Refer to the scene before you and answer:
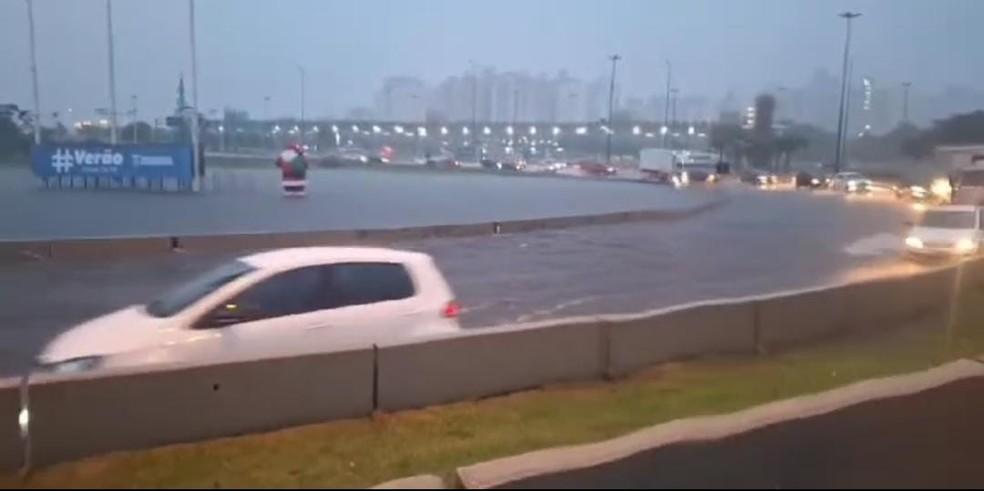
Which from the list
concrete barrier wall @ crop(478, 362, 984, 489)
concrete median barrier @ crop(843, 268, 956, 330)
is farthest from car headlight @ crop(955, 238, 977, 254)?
concrete barrier wall @ crop(478, 362, 984, 489)

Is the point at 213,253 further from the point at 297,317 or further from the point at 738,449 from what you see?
the point at 738,449

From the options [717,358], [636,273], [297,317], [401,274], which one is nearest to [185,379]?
[297,317]

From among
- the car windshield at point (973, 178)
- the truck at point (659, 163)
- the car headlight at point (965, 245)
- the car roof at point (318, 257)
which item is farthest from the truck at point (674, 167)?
the car roof at point (318, 257)

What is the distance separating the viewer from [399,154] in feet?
300

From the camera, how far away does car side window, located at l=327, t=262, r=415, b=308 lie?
10227mm

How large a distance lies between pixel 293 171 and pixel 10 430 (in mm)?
42615

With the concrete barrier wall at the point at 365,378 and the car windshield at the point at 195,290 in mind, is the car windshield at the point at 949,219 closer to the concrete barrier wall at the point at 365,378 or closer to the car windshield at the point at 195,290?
the concrete barrier wall at the point at 365,378

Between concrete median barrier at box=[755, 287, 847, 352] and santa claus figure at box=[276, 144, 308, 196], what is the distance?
1465 inches

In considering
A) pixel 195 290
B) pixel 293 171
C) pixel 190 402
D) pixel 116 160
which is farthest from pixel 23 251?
pixel 116 160

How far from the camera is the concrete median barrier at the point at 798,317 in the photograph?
41.0 ft

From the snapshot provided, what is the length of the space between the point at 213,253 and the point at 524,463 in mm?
19457

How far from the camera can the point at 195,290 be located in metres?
9.99

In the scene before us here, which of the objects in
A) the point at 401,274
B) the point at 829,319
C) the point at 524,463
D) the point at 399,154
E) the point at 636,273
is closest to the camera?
the point at 524,463

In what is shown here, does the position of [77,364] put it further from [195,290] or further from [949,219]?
[949,219]
